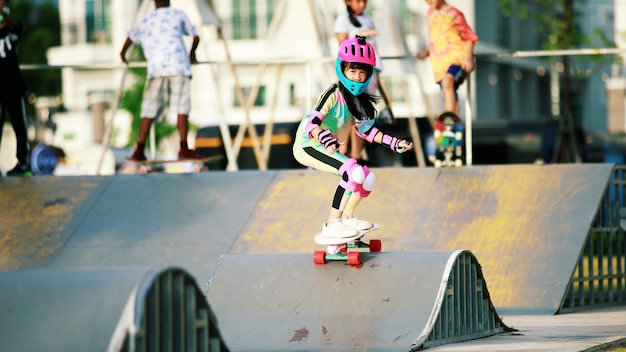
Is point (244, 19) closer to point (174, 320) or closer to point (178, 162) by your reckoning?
point (178, 162)

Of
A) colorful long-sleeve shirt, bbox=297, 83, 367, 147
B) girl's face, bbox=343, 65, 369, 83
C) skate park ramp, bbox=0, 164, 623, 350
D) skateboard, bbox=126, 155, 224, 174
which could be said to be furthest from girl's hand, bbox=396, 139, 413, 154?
skateboard, bbox=126, 155, 224, 174

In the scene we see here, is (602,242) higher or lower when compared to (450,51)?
lower

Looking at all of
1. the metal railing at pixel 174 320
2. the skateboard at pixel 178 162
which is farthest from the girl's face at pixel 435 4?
the metal railing at pixel 174 320

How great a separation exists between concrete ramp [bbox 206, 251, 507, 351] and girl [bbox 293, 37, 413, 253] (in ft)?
1.26

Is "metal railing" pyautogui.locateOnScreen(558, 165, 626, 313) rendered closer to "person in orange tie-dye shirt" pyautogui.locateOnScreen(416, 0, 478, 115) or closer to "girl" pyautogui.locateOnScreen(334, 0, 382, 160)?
"person in orange tie-dye shirt" pyautogui.locateOnScreen(416, 0, 478, 115)

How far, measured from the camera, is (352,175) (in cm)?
891

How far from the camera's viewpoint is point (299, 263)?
891 cm

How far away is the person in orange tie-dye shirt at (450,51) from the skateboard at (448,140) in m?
0.29

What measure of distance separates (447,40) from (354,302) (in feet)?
17.7

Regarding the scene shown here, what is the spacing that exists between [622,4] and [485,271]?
175 feet

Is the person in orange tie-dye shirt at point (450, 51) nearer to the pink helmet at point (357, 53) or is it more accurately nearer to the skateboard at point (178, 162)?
the skateboard at point (178, 162)

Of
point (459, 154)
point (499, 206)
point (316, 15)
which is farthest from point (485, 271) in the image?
point (316, 15)

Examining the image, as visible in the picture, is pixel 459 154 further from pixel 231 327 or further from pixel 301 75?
pixel 301 75

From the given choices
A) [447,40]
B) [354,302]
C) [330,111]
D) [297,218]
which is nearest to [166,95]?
[297,218]
